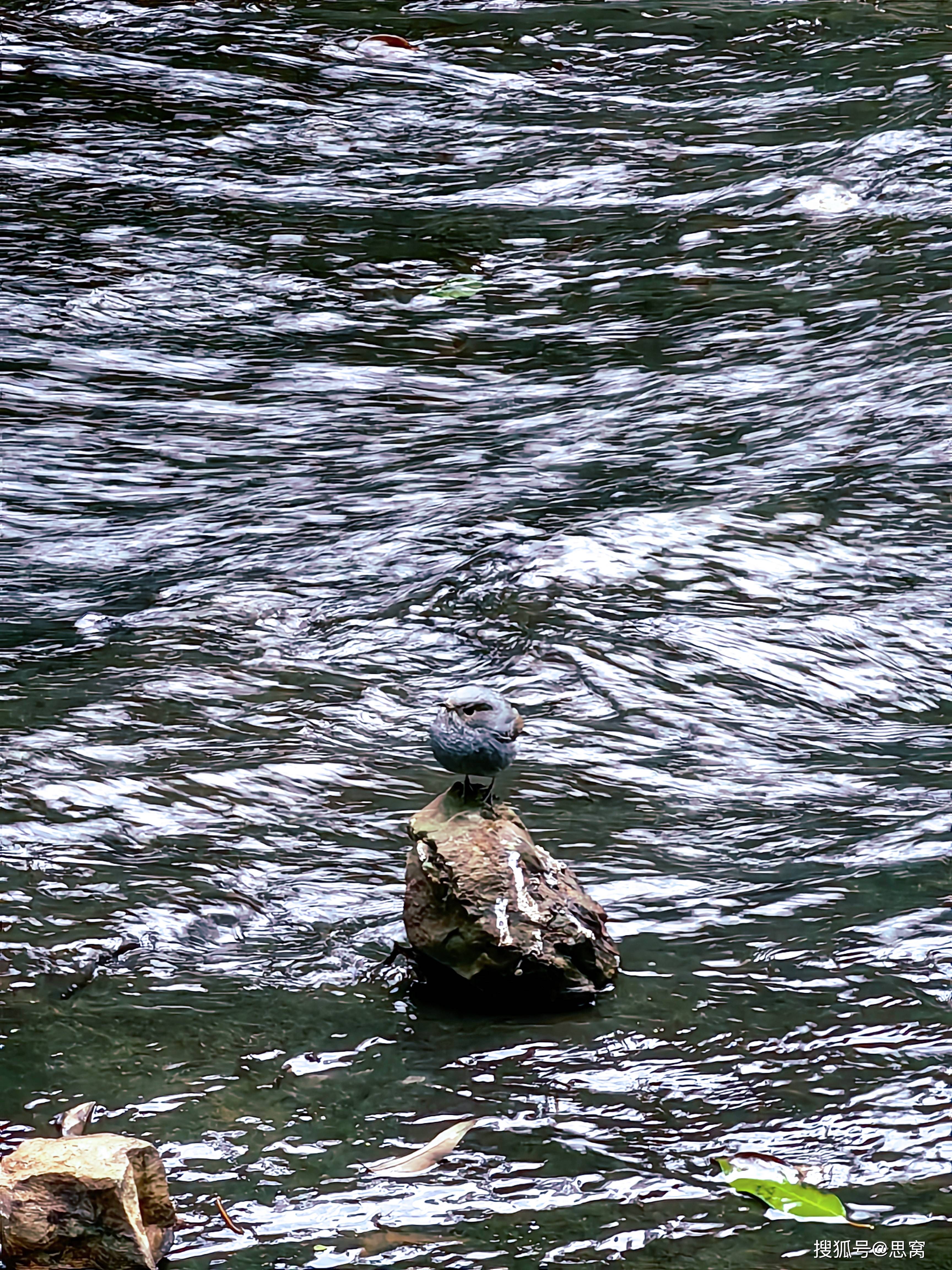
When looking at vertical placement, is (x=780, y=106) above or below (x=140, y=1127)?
above

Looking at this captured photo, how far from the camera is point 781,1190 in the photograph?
1921mm

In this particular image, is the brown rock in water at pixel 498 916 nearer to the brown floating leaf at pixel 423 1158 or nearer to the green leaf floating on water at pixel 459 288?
the brown floating leaf at pixel 423 1158

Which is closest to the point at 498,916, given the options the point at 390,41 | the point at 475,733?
the point at 475,733

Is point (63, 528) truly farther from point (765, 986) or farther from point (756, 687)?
point (765, 986)

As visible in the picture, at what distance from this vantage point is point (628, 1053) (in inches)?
85.9

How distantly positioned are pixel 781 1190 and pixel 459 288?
161 inches

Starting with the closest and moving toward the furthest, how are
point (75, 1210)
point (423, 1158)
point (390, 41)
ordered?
point (75, 1210), point (423, 1158), point (390, 41)

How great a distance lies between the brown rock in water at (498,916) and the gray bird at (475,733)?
0.08 meters

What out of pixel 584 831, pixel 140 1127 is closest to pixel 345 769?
pixel 584 831

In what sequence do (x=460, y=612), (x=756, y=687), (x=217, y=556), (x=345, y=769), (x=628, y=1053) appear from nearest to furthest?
(x=628, y=1053), (x=345, y=769), (x=756, y=687), (x=460, y=612), (x=217, y=556)

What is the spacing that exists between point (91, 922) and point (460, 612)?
4.47 feet

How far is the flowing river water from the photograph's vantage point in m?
2.07

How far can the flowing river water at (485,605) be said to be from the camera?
6.81 feet

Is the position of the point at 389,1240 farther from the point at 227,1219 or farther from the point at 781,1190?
the point at 781,1190
